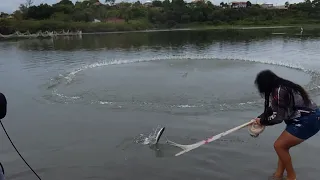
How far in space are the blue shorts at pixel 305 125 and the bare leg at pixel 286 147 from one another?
0.09 meters

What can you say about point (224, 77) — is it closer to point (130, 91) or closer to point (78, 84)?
point (130, 91)

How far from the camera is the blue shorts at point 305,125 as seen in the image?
17.7 feet

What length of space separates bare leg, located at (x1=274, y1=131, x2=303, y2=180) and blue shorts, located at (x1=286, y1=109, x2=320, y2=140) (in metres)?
0.09

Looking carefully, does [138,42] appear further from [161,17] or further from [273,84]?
[161,17]

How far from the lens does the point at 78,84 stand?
15.4 meters

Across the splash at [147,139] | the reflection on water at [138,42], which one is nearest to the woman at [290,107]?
the splash at [147,139]

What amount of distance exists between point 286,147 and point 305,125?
501 millimetres

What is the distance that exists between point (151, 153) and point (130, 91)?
6210 millimetres

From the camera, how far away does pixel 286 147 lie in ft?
18.5

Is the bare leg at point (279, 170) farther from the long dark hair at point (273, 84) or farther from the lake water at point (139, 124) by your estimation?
the long dark hair at point (273, 84)

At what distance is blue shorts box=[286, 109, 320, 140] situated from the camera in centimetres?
539

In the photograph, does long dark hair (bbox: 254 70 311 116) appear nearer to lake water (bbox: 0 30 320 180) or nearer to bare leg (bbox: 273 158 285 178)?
bare leg (bbox: 273 158 285 178)

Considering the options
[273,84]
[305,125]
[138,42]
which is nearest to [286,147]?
[305,125]

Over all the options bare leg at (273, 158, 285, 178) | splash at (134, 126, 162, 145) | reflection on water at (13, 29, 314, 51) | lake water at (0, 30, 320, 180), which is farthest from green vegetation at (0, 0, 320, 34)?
bare leg at (273, 158, 285, 178)
